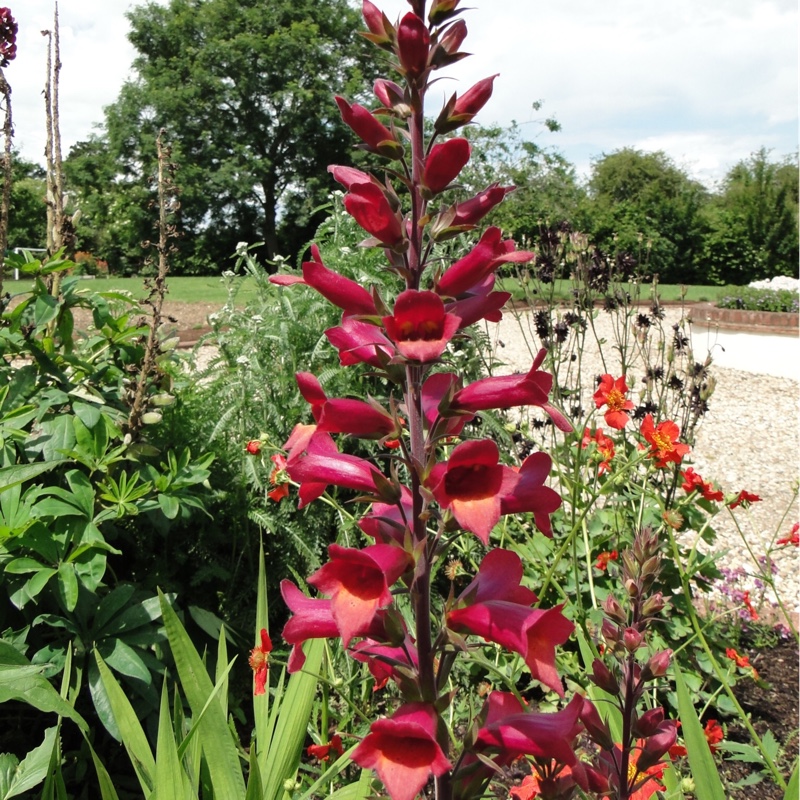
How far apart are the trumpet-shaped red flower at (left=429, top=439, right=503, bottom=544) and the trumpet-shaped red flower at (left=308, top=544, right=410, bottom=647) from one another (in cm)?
11

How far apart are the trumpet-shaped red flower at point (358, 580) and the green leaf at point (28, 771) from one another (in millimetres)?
959

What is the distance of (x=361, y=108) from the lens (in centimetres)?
104

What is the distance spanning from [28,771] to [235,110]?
31.7 meters

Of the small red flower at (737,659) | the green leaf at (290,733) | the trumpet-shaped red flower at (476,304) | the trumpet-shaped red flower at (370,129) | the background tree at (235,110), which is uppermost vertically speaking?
the background tree at (235,110)

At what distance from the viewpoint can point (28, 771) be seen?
1.46 meters

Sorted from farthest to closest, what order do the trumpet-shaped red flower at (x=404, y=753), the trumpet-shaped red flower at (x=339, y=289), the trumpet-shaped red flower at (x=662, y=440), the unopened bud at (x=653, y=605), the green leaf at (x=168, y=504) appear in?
the trumpet-shaped red flower at (x=662, y=440)
the green leaf at (x=168, y=504)
the unopened bud at (x=653, y=605)
the trumpet-shaped red flower at (x=339, y=289)
the trumpet-shaped red flower at (x=404, y=753)

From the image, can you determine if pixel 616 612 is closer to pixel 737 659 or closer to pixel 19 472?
pixel 19 472

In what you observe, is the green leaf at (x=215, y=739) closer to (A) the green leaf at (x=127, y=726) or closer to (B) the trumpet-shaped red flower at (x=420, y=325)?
(A) the green leaf at (x=127, y=726)

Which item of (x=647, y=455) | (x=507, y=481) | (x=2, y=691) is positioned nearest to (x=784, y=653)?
(x=647, y=455)

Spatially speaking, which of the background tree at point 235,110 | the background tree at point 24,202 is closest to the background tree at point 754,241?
the background tree at point 235,110

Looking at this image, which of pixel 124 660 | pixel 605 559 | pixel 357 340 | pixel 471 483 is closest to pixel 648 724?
pixel 471 483

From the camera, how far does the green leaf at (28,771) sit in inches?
56.1

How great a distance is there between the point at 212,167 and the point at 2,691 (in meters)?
30.7

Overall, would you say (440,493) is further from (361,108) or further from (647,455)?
(647,455)
